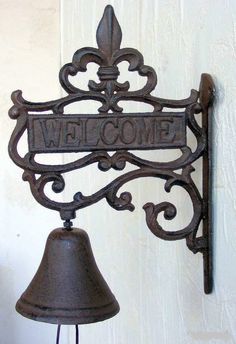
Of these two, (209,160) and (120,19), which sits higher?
(120,19)

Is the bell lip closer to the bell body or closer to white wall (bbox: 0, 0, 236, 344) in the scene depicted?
the bell body

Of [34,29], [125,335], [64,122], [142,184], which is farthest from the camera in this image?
[34,29]

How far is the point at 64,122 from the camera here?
543 millimetres

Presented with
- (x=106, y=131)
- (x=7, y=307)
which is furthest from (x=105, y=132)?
(x=7, y=307)

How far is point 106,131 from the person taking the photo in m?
0.55

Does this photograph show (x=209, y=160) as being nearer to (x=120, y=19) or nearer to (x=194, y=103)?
(x=194, y=103)

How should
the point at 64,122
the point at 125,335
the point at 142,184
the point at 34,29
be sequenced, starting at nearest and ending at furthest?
the point at 64,122 → the point at 142,184 → the point at 125,335 → the point at 34,29

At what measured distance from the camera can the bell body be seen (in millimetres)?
523

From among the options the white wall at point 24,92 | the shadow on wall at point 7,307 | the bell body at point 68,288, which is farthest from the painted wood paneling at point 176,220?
the shadow on wall at point 7,307

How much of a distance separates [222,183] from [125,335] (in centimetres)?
44

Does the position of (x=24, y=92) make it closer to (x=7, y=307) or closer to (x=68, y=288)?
(x=7, y=307)

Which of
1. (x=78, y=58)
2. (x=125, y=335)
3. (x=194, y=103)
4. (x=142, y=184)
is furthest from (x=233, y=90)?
(x=125, y=335)

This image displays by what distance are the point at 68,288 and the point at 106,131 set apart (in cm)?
14

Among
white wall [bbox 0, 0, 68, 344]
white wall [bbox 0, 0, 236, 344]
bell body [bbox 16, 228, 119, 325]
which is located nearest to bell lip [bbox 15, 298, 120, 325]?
bell body [bbox 16, 228, 119, 325]
